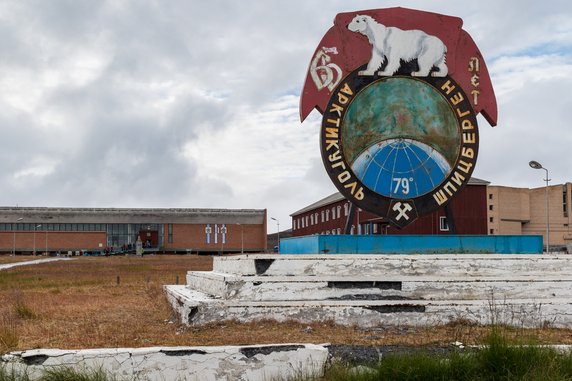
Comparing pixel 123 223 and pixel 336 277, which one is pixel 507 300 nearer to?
pixel 336 277

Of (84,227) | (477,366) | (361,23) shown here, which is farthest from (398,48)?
(84,227)

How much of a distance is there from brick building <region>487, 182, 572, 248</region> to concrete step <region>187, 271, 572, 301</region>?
60991 millimetres

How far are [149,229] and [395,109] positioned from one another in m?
83.8

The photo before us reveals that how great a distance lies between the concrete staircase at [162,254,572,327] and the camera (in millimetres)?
11539

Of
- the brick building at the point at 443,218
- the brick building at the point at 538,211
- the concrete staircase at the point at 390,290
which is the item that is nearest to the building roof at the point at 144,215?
the brick building at the point at 443,218

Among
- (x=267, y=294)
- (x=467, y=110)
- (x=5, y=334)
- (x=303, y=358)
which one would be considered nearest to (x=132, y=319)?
(x=267, y=294)

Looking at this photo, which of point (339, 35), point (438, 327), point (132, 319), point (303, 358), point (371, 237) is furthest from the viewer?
point (339, 35)

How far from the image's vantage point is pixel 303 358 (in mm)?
7941

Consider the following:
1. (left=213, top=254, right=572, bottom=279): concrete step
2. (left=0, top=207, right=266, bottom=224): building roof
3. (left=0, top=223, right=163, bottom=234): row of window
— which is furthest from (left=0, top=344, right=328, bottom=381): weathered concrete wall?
(left=0, top=223, right=163, bottom=234): row of window

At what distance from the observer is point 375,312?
38.0 feet

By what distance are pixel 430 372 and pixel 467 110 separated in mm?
10019

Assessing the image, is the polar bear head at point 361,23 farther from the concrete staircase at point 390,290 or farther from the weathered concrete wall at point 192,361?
the weathered concrete wall at point 192,361

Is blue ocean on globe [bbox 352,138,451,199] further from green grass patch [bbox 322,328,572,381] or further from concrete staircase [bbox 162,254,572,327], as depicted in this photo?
green grass patch [bbox 322,328,572,381]

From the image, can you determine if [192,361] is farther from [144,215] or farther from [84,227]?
[84,227]
